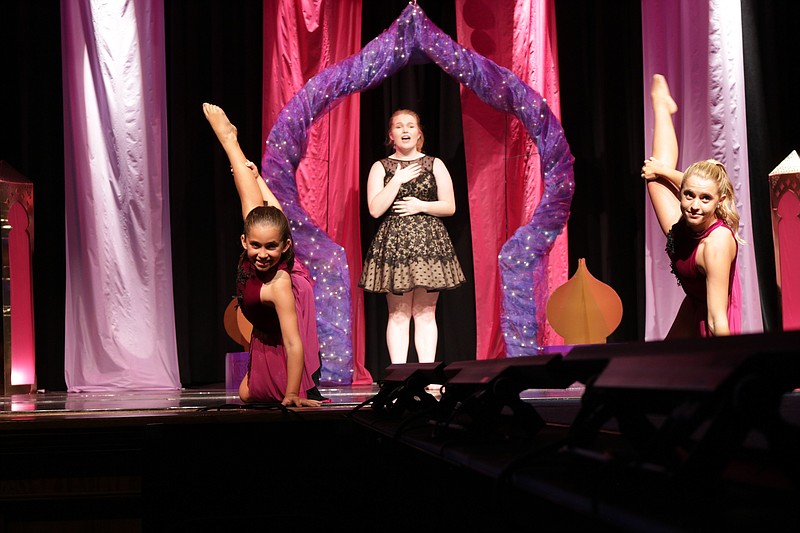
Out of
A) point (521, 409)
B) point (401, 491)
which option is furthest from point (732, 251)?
point (521, 409)

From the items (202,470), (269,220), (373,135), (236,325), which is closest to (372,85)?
(373,135)

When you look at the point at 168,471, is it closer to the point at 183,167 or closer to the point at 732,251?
the point at 732,251

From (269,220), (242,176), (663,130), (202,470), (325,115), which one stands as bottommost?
(202,470)

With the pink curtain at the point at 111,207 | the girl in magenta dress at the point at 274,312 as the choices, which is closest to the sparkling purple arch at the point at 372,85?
the pink curtain at the point at 111,207

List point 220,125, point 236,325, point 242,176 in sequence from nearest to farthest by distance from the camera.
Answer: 1. point 242,176
2. point 220,125
3. point 236,325

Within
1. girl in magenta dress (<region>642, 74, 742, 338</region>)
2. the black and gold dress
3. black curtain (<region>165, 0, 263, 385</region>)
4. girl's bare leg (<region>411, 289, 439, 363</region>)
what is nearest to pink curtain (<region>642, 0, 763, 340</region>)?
the black and gold dress

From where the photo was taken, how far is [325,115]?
5.69 meters

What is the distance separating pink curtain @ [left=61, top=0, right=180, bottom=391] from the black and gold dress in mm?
1320

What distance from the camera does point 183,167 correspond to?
598 cm

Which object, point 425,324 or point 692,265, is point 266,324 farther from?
point 425,324

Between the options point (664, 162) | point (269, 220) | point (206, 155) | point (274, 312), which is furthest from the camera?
point (206, 155)

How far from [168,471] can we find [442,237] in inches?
130

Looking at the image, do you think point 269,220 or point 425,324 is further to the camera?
point 425,324

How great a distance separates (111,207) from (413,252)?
5.99ft
